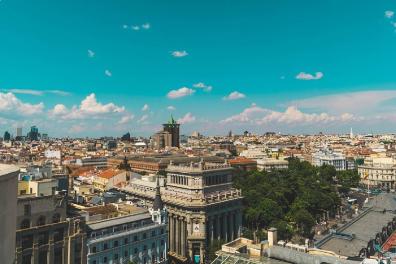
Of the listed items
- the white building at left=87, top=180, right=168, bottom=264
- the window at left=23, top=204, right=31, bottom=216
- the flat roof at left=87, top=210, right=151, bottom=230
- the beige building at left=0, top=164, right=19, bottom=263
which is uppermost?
the beige building at left=0, top=164, right=19, bottom=263

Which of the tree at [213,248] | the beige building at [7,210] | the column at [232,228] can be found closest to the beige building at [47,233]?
the tree at [213,248]

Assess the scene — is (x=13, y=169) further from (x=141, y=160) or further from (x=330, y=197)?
(x=141, y=160)

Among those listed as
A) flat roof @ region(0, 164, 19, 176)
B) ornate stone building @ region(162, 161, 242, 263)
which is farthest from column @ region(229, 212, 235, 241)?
flat roof @ region(0, 164, 19, 176)

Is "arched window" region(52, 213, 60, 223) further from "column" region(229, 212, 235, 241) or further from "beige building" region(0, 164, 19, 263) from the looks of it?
"column" region(229, 212, 235, 241)

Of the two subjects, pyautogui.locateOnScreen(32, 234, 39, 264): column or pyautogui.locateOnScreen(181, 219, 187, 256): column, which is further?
pyautogui.locateOnScreen(181, 219, 187, 256): column

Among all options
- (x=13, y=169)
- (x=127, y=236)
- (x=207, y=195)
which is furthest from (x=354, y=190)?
(x=13, y=169)

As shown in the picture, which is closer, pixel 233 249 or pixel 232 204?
pixel 233 249

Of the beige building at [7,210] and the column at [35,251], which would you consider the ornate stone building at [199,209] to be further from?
the beige building at [7,210]

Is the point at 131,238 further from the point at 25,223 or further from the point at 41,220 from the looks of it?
the point at 25,223

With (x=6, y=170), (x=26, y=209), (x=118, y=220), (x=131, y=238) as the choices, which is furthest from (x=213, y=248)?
(x=6, y=170)
